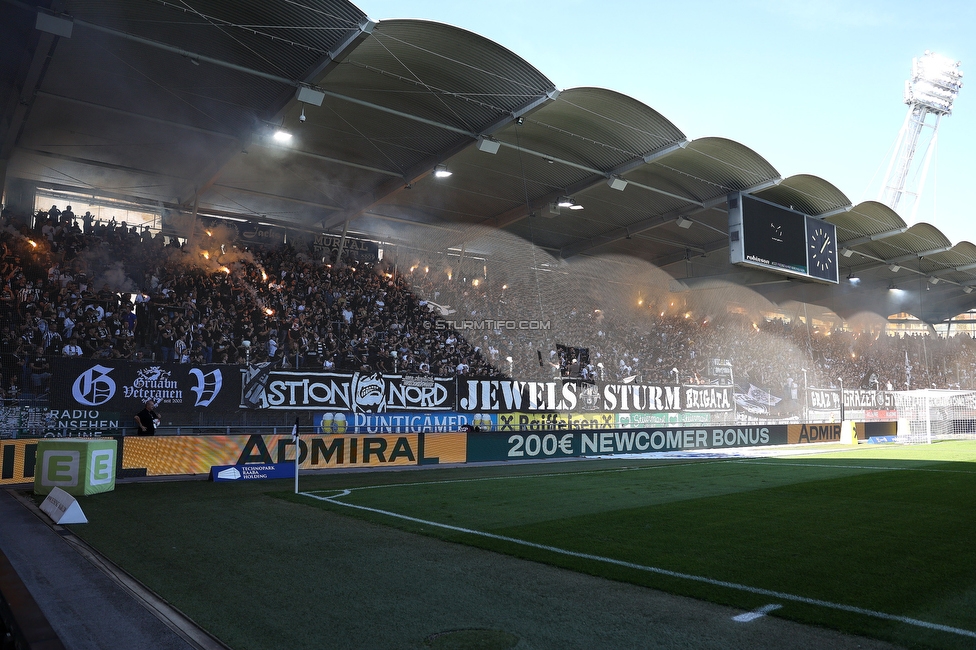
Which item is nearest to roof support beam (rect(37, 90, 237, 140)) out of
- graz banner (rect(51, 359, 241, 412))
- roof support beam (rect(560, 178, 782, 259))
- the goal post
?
graz banner (rect(51, 359, 241, 412))

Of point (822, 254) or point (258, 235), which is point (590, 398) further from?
point (258, 235)

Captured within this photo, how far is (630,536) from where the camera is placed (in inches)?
307

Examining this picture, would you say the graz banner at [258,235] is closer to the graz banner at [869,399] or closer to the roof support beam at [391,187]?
the roof support beam at [391,187]

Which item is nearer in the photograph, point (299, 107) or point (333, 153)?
point (299, 107)

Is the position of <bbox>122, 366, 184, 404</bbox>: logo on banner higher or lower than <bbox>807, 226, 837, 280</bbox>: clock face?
lower

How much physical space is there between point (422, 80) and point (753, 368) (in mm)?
25082

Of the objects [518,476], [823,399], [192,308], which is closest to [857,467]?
[518,476]

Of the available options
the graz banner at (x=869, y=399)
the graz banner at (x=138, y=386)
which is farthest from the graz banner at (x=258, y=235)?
the graz banner at (x=869, y=399)

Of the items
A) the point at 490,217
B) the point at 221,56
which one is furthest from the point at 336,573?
the point at 490,217

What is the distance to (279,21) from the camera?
1480 cm

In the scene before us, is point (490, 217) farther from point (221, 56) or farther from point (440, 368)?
point (221, 56)

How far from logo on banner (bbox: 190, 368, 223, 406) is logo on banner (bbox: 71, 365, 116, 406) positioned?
1.89 metres

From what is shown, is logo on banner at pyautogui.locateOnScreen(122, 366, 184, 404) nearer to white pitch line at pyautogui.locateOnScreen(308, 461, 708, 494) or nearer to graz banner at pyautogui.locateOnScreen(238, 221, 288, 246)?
white pitch line at pyautogui.locateOnScreen(308, 461, 708, 494)

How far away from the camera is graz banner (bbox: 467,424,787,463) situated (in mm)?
19766
